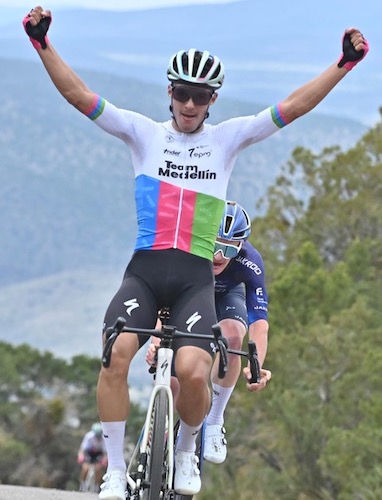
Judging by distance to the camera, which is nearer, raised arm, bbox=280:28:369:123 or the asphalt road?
raised arm, bbox=280:28:369:123

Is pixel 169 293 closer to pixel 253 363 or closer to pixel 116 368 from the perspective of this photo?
pixel 116 368

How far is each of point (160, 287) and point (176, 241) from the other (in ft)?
0.89

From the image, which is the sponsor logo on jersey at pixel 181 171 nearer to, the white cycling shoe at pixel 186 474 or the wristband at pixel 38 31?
the wristband at pixel 38 31

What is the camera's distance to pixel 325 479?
107ft

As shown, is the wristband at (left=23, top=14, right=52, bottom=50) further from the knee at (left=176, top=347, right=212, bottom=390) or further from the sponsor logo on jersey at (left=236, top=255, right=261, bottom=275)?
the sponsor logo on jersey at (left=236, top=255, right=261, bottom=275)

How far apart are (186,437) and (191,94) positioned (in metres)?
1.89

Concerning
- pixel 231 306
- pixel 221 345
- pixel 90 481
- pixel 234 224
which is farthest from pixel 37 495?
pixel 90 481

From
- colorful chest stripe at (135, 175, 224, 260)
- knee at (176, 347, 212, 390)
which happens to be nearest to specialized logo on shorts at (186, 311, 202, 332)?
knee at (176, 347, 212, 390)

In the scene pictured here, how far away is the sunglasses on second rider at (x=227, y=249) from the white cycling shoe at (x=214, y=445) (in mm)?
1299

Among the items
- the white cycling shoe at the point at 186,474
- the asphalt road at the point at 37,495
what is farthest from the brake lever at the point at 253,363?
the asphalt road at the point at 37,495

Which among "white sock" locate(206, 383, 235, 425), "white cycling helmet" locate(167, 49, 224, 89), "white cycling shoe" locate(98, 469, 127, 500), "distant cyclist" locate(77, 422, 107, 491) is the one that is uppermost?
"distant cyclist" locate(77, 422, 107, 491)

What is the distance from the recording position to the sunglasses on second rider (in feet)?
29.0

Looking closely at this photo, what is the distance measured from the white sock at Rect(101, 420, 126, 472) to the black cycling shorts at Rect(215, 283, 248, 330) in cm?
195

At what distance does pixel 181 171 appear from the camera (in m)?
7.86
